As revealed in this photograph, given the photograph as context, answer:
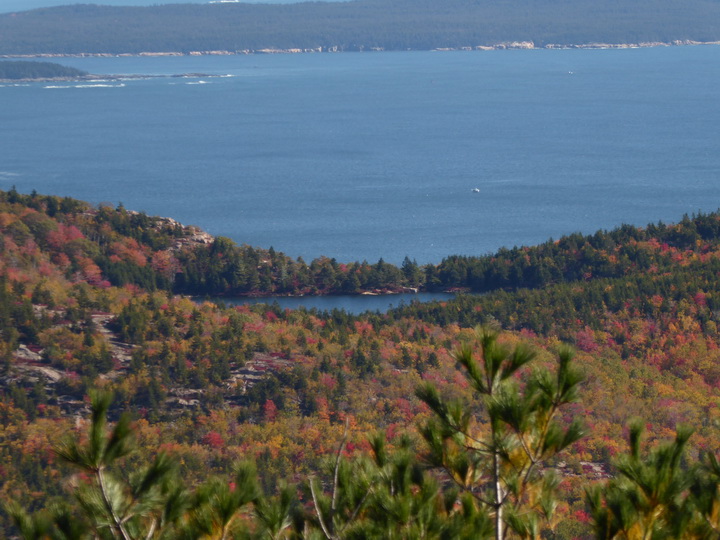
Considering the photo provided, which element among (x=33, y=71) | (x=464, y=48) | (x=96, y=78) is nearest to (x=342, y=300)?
(x=96, y=78)

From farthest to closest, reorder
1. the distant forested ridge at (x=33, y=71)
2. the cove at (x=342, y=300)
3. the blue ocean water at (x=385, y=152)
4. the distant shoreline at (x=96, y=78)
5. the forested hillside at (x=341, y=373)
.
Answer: the distant forested ridge at (x=33, y=71) → the distant shoreline at (x=96, y=78) → the blue ocean water at (x=385, y=152) → the cove at (x=342, y=300) → the forested hillside at (x=341, y=373)

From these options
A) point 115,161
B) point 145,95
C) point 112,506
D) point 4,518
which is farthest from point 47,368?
point 145,95

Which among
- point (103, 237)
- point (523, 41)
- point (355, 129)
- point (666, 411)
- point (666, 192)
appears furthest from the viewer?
point (523, 41)

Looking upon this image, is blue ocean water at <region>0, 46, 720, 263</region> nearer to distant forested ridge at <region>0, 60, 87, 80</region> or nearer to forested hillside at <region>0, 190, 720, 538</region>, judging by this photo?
distant forested ridge at <region>0, 60, 87, 80</region>

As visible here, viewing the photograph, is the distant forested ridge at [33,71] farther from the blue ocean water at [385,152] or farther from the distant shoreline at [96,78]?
the blue ocean water at [385,152]

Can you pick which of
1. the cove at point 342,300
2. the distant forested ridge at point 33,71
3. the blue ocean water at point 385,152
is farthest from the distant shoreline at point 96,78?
the cove at point 342,300

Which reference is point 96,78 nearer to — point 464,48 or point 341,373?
point 464,48

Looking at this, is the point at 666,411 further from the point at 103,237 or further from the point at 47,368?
the point at 103,237
